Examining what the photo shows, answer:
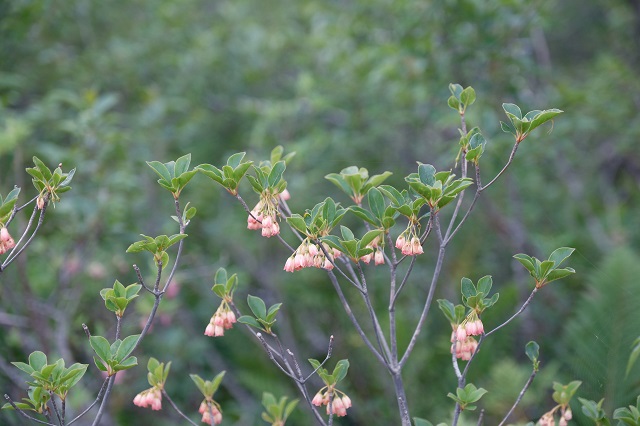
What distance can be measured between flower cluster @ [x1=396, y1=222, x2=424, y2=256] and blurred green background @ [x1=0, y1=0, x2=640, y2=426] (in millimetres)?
1579

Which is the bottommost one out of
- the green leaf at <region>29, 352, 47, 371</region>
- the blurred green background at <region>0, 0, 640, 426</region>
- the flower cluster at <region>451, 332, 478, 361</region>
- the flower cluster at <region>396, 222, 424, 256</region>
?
the blurred green background at <region>0, 0, 640, 426</region>

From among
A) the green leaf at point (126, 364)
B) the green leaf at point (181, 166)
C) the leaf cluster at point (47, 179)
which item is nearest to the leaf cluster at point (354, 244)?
the green leaf at point (181, 166)

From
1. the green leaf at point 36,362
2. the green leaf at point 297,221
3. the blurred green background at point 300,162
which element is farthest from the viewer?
the blurred green background at point 300,162

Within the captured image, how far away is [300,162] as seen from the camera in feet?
11.6

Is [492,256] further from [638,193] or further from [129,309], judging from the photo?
[129,309]

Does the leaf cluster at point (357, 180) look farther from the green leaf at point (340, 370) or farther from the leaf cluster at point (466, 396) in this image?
the leaf cluster at point (466, 396)

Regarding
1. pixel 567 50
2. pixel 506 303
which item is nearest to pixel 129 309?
pixel 506 303

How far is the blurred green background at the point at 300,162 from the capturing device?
10.2 feet

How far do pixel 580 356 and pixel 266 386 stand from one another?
1721mm


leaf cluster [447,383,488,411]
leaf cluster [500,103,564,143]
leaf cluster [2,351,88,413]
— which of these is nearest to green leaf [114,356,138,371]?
leaf cluster [2,351,88,413]

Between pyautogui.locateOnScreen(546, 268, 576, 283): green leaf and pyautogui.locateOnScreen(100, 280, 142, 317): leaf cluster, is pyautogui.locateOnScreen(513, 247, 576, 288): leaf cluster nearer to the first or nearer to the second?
pyautogui.locateOnScreen(546, 268, 576, 283): green leaf

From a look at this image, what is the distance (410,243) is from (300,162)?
2.25m

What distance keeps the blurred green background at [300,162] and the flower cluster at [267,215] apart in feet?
4.93

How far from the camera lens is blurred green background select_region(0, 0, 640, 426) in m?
3.11
